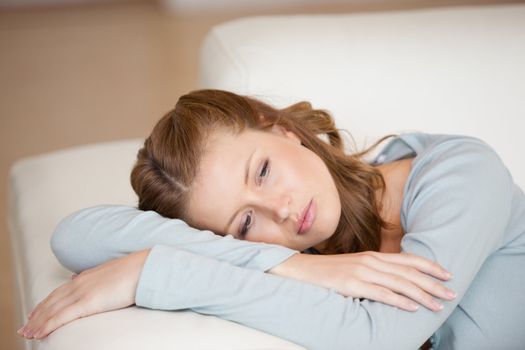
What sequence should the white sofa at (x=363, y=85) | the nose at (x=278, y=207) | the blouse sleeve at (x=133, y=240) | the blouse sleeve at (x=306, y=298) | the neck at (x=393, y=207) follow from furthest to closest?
the white sofa at (x=363, y=85) < the neck at (x=393, y=207) < the nose at (x=278, y=207) < the blouse sleeve at (x=133, y=240) < the blouse sleeve at (x=306, y=298)

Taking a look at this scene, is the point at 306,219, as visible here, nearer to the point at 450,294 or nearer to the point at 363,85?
the point at 450,294

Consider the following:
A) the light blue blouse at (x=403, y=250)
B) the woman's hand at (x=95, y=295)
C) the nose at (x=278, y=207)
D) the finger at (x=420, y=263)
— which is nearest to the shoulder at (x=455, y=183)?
the light blue blouse at (x=403, y=250)

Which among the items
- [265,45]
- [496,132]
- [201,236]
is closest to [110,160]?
[265,45]

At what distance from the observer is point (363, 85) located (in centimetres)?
192

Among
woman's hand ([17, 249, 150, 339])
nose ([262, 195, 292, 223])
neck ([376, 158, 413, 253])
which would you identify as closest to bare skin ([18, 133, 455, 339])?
woman's hand ([17, 249, 150, 339])

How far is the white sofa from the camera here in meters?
1.88

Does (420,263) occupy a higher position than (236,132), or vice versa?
(236,132)

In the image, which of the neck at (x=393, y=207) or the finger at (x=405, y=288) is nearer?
the finger at (x=405, y=288)

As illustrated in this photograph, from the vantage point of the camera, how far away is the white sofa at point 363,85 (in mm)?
1880

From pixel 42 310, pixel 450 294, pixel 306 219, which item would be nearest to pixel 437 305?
pixel 450 294

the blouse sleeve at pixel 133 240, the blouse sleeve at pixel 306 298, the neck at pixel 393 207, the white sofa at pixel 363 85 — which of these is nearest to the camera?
the blouse sleeve at pixel 306 298

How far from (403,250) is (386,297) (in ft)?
0.42

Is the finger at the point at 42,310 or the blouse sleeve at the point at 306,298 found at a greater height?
the blouse sleeve at the point at 306,298

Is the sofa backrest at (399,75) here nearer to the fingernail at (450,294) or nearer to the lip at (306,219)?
the lip at (306,219)
